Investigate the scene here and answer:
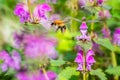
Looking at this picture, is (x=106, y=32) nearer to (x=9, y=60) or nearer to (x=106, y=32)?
(x=106, y=32)

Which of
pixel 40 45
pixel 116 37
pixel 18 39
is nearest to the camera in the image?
pixel 40 45

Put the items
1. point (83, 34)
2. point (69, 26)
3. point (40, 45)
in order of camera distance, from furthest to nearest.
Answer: point (69, 26) < point (83, 34) < point (40, 45)

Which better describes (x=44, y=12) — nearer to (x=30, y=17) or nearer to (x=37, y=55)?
(x=30, y=17)

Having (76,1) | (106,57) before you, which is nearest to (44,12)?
(76,1)

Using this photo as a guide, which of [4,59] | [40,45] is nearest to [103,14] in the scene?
[4,59]

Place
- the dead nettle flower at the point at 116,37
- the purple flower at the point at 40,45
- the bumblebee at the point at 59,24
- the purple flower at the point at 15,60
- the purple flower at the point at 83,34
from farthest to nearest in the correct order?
the dead nettle flower at the point at 116,37
the purple flower at the point at 15,60
the bumblebee at the point at 59,24
the purple flower at the point at 83,34
the purple flower at the point at 40,45

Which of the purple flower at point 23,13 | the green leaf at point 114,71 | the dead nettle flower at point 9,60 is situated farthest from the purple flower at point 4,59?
the green leaf at point 114,71

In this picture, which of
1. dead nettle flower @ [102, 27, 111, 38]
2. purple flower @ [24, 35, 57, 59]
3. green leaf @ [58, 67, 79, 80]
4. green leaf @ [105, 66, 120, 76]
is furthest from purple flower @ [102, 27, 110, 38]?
purple flower @ [24, 35, 57, 59]

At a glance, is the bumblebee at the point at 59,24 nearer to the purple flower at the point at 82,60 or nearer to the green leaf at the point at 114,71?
the purple flower at the point at 82,60
